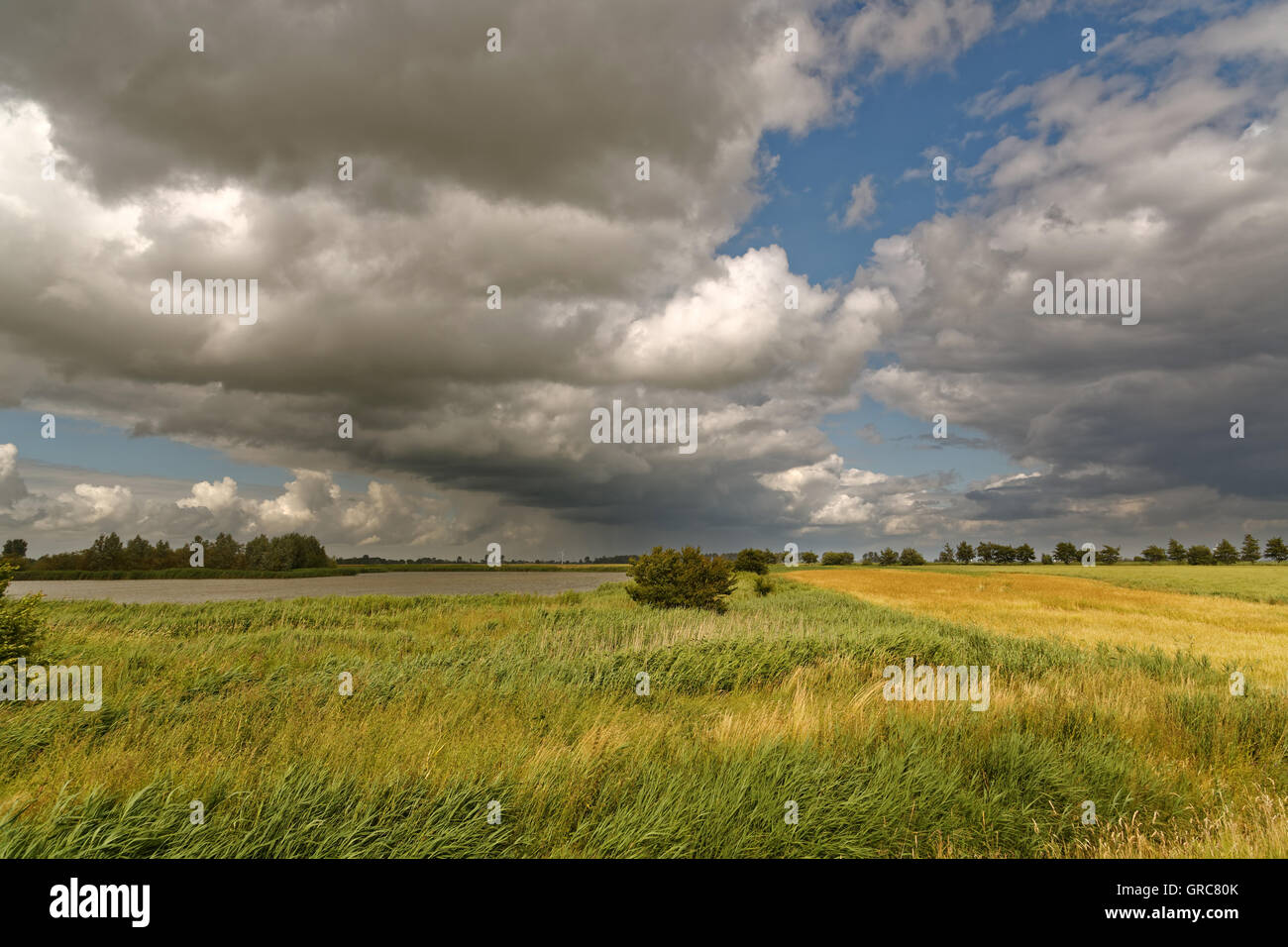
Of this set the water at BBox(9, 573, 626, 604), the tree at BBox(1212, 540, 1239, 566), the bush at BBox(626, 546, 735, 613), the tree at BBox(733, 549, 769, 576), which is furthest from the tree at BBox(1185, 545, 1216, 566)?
the bush at BBox(626, 546, 735, 613)

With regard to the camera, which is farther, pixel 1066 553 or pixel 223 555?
pixel 1066 553

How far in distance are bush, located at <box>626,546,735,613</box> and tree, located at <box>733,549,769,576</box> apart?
5223 cm

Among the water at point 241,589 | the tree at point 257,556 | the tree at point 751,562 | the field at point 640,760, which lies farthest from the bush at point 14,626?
the tree at point 257,556

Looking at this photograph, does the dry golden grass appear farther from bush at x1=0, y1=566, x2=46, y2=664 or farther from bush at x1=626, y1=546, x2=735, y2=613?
bush at x1=0, y1=566, x2=46, y2=664

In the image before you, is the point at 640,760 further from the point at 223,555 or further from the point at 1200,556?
the point at 1200,556

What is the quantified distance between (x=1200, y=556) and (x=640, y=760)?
189m

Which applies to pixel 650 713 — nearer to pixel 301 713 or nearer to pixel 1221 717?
pixel 301 713

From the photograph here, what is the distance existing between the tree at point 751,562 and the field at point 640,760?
68.8 metres

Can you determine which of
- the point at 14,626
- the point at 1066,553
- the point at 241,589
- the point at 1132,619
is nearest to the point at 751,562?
the point at 1132,619

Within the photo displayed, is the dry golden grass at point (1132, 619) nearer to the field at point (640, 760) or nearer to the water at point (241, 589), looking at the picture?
the field at point (640, 760)

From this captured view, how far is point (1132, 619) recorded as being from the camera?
3084 cm

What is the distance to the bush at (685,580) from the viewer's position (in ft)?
94.6
